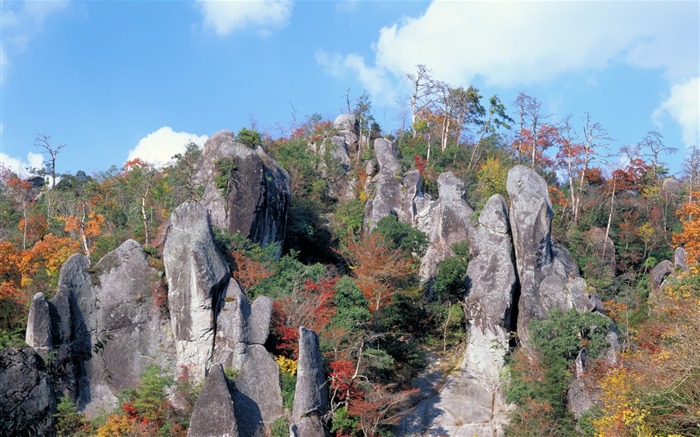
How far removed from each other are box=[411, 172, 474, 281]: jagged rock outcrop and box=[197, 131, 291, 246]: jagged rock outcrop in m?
6.08

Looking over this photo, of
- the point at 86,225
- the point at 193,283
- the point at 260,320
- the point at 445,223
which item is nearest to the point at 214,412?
the point at 260,320

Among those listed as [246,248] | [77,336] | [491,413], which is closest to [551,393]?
[491,413]

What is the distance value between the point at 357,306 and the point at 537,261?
684 centimetres

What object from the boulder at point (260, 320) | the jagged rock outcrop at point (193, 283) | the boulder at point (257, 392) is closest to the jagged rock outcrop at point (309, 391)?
the boulder at point (257, 392)

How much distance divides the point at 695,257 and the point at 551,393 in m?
7.35

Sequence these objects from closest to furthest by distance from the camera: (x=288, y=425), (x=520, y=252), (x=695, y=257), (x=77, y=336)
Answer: (x=288, y=425) → (x=77, y=336) → (x=695, y=257) → (x=520, y=252)

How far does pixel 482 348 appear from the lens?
25.3 metres

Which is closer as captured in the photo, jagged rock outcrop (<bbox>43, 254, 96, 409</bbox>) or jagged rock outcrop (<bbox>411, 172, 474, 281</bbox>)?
jagged rock outcrop (<bbox>43, 254, 96, 409</bbox>)

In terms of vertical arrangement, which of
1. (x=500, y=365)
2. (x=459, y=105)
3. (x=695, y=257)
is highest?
(x=459, y=105)

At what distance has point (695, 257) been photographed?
24.5 meters

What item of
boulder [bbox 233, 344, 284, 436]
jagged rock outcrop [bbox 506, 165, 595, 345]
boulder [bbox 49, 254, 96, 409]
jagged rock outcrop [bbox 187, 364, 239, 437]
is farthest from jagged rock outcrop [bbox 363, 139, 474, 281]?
boulder [bbox 49, 254, 96, 409]

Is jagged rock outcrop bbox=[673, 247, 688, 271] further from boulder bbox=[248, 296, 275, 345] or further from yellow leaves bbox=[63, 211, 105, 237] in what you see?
yellow leaves bbox=[63, 211, 105, 237]

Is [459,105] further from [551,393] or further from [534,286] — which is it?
[551,393]

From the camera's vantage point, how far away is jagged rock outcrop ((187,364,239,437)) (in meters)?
19.3
